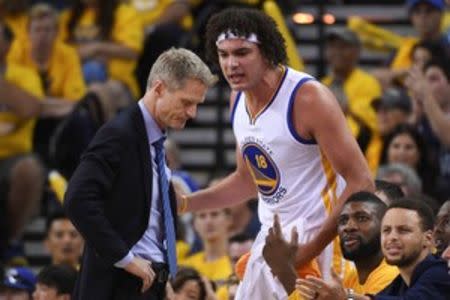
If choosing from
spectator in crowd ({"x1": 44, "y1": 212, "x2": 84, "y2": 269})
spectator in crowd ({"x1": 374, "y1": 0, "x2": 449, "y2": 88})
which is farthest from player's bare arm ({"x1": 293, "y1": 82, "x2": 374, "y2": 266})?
spectator in crowd ({"x1": 374, "y1": 0, "x2": 449, "y2": 88})

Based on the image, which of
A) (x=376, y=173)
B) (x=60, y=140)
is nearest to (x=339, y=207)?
(x=376, y=173)

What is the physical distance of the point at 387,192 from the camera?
9.23 meters

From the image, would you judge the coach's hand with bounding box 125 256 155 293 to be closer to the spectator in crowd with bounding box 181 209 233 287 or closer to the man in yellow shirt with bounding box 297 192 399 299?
the man in yellow shirt with bounding box 297 192 399 299

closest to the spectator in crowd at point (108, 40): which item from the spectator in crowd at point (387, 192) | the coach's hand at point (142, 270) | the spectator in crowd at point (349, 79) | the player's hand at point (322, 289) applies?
the spectator in crowd at point (349, 79)

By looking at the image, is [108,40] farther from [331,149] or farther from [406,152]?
[331,149]

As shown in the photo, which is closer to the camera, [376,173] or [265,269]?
[265,269]

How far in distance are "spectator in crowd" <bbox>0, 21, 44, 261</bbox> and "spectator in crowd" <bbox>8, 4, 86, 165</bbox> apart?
0.27m

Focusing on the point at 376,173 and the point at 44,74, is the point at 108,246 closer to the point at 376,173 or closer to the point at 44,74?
the point at 376,173

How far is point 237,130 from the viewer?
8766 mm

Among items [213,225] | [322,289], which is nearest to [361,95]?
[213,225]

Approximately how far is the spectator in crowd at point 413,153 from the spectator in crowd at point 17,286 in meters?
2.95

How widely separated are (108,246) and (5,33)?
6434 millimetres

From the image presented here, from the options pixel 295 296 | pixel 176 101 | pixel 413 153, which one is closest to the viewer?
pixel 295 296

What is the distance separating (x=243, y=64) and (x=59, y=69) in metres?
5.44
